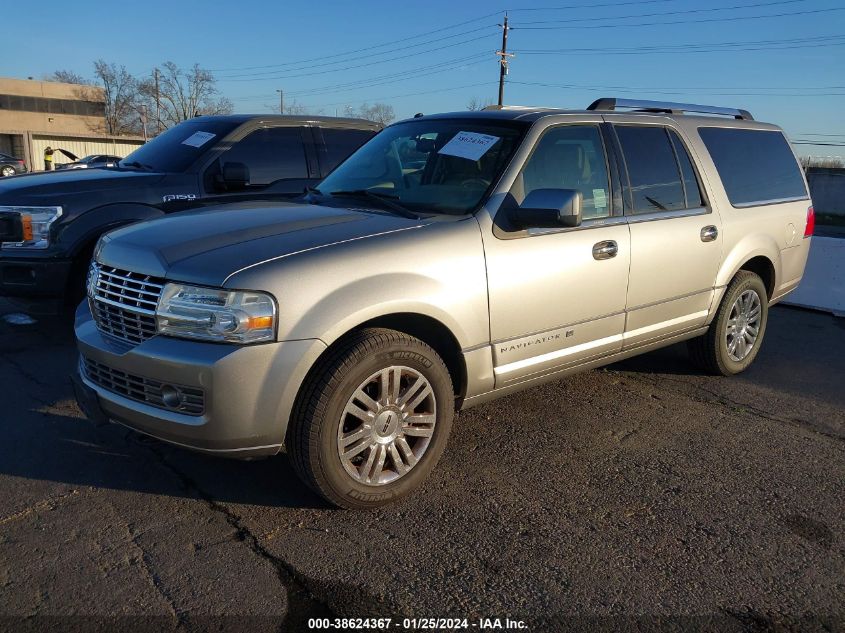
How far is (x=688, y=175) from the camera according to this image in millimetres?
4793

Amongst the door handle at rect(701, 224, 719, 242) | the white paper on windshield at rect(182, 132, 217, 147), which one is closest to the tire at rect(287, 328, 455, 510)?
the door handle at rect(701, 224, 719, 242)

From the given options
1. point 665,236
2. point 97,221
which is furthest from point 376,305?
point 97,221

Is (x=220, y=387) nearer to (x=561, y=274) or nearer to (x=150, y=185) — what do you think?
(x=561, y=274)

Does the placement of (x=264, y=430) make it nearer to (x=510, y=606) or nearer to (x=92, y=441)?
(x=510, y=606)

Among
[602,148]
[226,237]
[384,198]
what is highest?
[602,148]

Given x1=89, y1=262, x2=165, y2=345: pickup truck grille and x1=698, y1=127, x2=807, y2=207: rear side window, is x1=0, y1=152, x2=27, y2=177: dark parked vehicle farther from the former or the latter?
x1=698, y1=127, x2=807, y2=207: rear side window

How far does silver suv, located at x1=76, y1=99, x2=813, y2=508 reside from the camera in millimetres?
2916

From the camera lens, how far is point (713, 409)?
480 centimetres

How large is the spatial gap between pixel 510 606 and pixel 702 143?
368cm

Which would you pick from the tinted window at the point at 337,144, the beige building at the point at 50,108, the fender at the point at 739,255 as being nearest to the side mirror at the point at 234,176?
the tinted window at the point at 337,144

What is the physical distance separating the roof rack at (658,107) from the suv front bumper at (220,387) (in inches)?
113

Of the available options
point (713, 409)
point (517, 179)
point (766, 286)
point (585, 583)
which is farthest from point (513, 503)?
point (766, 286)

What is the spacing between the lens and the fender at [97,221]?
18.1 ft

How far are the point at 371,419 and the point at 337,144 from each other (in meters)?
4.81
